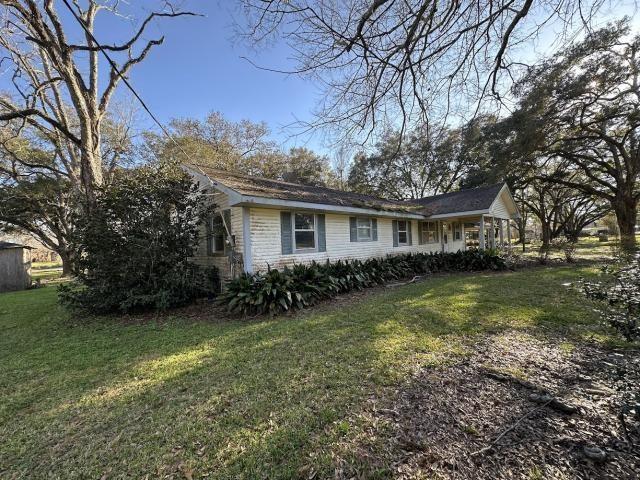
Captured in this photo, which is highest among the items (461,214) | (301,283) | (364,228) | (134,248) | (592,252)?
(461,214)

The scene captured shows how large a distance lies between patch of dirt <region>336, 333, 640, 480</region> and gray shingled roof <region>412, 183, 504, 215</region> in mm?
11583

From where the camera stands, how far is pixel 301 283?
744 cm

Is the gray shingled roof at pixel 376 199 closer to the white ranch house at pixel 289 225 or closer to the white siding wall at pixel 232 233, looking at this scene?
→ the white ranch house at pixel 289 225

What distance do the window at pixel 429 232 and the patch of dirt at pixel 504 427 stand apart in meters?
12.1

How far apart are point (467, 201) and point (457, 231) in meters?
3.61

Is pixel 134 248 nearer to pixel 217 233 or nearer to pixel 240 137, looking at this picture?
pixel 217 233

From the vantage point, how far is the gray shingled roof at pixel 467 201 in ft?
44.9

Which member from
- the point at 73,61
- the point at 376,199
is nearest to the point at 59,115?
the point at 73,61

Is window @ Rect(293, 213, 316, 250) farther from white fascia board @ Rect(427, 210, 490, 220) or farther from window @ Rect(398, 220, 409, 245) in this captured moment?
white fascia board @ Rect(427, 210, 490, 220)

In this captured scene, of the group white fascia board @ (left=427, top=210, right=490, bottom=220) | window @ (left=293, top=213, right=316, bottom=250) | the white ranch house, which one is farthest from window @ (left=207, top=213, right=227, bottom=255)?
white fascia board @ (left=427, top=210, right=490, bottom=220)

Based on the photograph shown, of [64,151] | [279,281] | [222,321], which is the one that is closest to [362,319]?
[279,281]

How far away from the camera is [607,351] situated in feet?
11.9

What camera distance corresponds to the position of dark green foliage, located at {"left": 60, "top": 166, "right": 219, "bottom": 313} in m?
6.99

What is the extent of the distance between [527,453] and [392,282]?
8.30m
